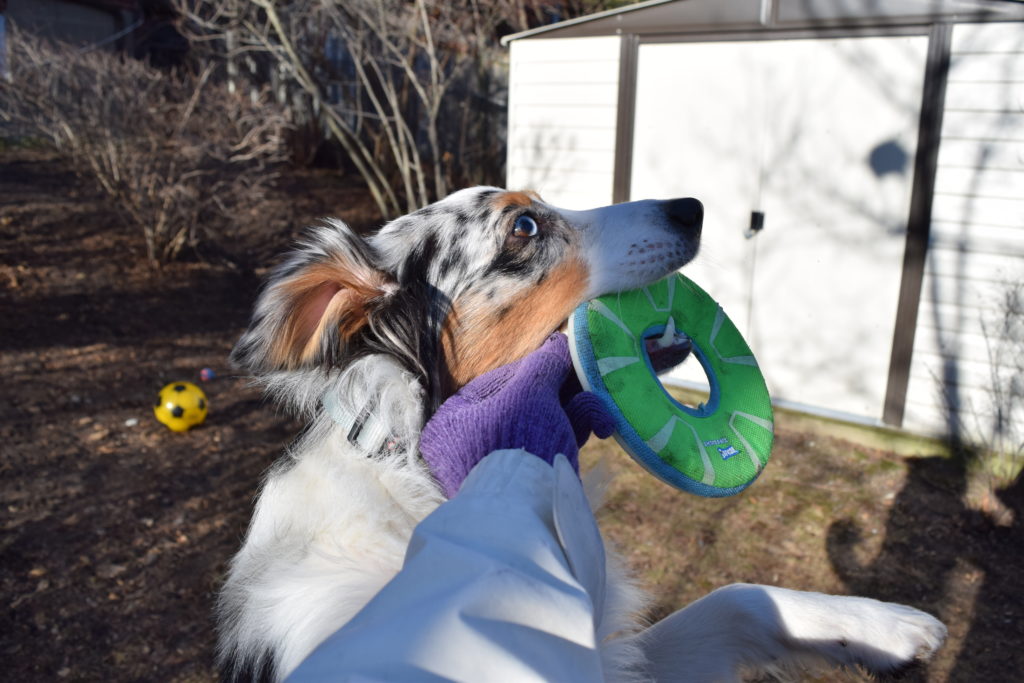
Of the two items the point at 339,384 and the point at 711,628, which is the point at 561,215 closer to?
the point at 339,384

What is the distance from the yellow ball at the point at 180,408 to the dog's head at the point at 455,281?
13.7ft

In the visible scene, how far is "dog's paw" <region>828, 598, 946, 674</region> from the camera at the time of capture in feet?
7.79

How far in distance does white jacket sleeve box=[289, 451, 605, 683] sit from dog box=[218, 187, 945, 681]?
0.73 m

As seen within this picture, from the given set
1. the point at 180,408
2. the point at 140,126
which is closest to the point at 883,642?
the point at 180,408

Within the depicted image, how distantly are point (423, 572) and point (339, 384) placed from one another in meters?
1.26

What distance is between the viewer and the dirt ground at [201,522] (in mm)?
4215

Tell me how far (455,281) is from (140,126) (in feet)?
24.0

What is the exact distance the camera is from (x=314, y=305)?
7.30 feet

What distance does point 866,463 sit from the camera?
6219 mm

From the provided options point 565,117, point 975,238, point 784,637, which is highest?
point 565,117

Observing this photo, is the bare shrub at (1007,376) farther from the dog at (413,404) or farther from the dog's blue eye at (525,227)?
the dog's blue eye at (525,227)

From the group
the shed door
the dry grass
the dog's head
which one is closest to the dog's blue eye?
the dog's head

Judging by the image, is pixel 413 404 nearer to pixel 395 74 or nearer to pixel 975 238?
pixel 975 238

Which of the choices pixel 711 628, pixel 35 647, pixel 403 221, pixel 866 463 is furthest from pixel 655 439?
pixel 866 463
